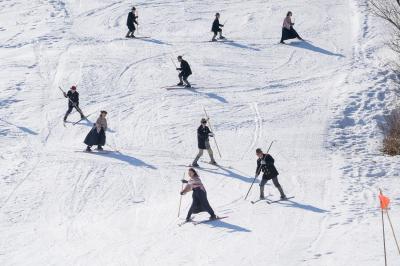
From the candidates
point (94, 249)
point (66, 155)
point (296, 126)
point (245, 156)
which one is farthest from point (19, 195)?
point (296, 126)

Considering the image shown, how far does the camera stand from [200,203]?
59.5ft

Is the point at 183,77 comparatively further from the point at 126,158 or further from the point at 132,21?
the point at 132,21

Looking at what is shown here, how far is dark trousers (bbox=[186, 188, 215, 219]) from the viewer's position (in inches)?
712

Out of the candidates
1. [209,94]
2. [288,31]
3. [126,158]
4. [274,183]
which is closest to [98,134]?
[126,158]

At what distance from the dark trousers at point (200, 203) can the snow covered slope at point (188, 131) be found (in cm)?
43

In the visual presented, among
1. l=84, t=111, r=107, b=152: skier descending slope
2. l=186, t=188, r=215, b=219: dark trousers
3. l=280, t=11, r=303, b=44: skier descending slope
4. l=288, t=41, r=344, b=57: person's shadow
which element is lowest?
l=186, t=188, r=215, b=219: dark trousers

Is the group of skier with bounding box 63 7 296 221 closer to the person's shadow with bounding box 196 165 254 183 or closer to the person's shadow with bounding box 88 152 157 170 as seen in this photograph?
the person's shadow with bounding box 88 152 157 170

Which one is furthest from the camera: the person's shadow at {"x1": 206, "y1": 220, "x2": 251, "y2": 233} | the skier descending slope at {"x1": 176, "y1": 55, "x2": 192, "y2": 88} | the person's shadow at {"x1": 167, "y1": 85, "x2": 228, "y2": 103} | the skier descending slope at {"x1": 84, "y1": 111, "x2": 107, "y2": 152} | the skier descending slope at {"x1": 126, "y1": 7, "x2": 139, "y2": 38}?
the skier descending slope at {"x1": 126, "y1": 7, "x2": 139, "y2": 38}

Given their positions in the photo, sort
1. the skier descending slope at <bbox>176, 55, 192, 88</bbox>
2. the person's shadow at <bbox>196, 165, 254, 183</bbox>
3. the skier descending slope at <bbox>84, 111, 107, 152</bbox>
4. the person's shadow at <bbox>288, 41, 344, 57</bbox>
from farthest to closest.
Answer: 1. the person's shadow at <bbox>288, 41, 344, 57</bbox>
2. the skier descending slope at <bbox>176, 55, 192, 88</bbox>
3. the skier descending slope at <bbox>84, 111, 107, 152</bbox>
4. the person's shadow at <bbox>196, 165, 254, 183</bbox>

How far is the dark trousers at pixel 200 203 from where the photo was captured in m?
18.1

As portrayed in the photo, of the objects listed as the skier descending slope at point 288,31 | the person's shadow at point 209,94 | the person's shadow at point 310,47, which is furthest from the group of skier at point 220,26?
the person's shadow at point 209,94

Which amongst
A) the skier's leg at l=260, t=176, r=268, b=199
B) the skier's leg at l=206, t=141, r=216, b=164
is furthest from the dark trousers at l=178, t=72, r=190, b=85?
the skier's leg at l=260, t=176, r=268, b=199

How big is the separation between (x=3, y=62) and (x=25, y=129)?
7.17 meters

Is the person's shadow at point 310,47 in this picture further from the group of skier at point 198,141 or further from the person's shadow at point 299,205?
the person's shadow at point 299,205
